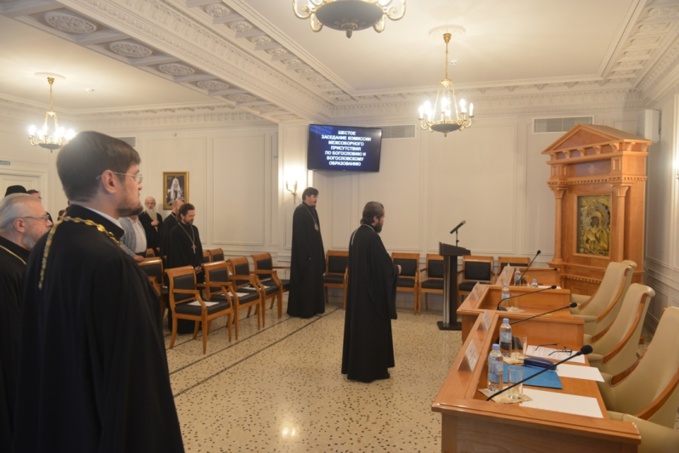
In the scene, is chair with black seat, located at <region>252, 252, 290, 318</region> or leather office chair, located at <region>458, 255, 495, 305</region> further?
leather office chair, located at <region>458, 255, 495, 305</region>

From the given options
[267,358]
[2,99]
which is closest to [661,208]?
[267,358]

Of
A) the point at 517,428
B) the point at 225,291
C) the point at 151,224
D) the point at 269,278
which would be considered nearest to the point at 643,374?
the point at 517,428

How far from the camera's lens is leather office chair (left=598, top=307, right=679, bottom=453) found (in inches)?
78.0

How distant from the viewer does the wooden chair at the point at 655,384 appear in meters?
2.09

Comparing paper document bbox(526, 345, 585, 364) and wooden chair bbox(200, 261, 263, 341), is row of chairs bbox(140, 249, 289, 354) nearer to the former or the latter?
wooden chair bbox(200, 261, 263, 341)

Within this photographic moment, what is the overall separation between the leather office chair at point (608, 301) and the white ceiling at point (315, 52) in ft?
8.10

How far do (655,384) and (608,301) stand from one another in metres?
2.44

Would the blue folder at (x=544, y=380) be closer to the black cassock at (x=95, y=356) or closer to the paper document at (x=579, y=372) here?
the paper document at (x=579, y=372)

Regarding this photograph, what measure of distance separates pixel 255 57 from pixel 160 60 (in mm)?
1280

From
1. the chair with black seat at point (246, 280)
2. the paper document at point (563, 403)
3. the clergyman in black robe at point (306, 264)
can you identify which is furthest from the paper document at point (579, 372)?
the clergyman in black robe at point (306, 264)

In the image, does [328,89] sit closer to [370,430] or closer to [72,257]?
[370,430]

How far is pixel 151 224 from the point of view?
8.32 m

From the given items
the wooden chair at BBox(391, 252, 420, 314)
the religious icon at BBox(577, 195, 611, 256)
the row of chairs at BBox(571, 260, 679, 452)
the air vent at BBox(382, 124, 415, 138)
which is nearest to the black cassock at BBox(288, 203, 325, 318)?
the wooden chair at BBox(391, 252, 420, 314)

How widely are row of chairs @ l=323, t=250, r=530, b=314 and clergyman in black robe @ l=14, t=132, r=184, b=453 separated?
19.9 ft
